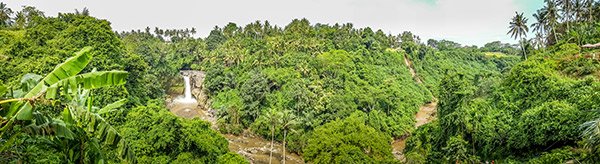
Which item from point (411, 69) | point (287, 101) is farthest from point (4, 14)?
point (411, 69)

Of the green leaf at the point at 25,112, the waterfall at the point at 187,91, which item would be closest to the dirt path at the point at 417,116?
the waterfall at the point at 187,91

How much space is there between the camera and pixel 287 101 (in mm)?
43812

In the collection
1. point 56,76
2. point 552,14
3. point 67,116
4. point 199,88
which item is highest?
point 552,14

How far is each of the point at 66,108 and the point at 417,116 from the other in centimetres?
5350

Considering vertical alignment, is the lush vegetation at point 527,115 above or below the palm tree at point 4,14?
below

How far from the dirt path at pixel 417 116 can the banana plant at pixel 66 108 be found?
32.9m

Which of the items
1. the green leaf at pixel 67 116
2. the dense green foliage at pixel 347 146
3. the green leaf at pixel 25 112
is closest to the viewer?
the green leaf at pixel 25 112

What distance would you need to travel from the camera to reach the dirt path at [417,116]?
39.4 m

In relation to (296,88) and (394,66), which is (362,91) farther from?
(394,66)

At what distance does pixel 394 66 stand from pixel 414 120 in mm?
17103

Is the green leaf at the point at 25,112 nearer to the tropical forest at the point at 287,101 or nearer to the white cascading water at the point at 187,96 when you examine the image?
the tropical forest at the point at 287,101

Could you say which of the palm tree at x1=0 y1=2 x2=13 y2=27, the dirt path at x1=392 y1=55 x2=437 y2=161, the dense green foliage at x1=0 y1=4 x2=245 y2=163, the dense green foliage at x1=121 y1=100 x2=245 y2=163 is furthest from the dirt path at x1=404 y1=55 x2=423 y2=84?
the palm tree at x1=0 y1=2 x2=13 y2=27

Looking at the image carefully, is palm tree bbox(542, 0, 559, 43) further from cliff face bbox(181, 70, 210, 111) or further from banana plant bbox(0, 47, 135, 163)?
banana plant bbox(0, 47, 135, 163)

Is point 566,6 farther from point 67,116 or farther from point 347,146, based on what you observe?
point 67,116
